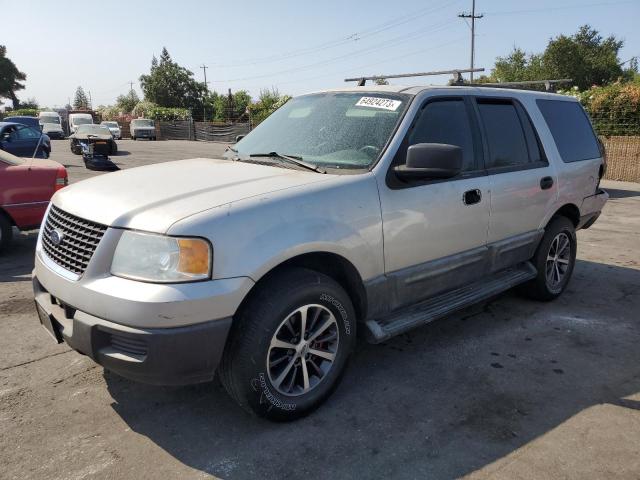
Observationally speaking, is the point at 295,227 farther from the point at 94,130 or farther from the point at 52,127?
the point at 52,127

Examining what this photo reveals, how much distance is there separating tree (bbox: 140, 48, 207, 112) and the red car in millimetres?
70114

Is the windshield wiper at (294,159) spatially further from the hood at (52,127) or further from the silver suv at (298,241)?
the hood at (52,127)

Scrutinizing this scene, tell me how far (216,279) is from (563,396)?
233cm

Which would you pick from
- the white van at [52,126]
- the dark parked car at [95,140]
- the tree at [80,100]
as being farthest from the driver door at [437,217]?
the tree at [80,100]

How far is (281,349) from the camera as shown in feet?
9.71

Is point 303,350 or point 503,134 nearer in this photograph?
point 303,350

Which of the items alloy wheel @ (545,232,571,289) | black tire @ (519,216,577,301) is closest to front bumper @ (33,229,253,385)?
black tire @ (519,216,577,301)

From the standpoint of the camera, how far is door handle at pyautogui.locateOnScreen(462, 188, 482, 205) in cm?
379

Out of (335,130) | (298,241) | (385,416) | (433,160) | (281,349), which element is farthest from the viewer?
(335,130)

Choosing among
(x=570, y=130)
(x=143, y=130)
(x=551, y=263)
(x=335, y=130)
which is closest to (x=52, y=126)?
(x=143, y=130)

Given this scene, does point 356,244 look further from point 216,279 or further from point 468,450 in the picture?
point 468,450

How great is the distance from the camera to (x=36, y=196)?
6.57m

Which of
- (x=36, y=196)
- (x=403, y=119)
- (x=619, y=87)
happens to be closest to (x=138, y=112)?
(x=619, y=87)

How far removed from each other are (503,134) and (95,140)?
18.8 metres
